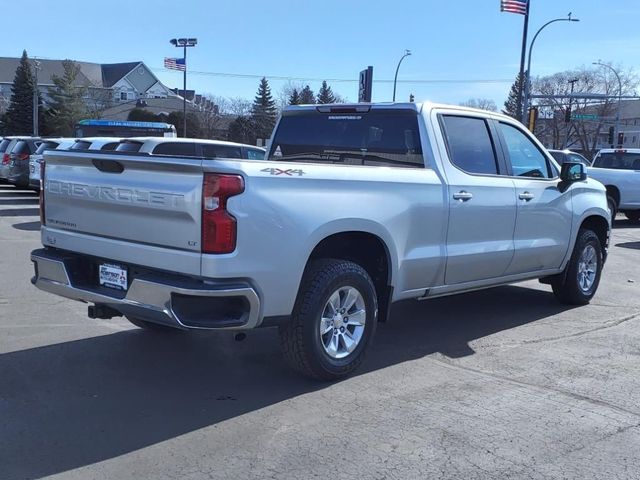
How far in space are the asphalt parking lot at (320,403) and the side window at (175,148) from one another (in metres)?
5.76

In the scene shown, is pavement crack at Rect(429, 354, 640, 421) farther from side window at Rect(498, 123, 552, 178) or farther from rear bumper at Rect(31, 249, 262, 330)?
side window at Rect(498, 123, 552, 178)

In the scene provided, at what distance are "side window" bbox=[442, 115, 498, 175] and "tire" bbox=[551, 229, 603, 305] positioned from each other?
191 cm

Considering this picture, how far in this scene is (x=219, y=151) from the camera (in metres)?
13.0

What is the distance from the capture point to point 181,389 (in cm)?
461

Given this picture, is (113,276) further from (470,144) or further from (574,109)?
(574,109)

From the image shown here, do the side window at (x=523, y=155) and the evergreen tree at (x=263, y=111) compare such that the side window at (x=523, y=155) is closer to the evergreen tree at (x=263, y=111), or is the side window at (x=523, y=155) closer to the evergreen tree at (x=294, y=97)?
the evergreen tree at (x=263, y=111)

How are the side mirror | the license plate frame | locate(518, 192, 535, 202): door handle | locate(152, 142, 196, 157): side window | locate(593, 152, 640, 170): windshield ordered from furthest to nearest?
1. locate(593, 152, 640, 170): windshield
2. locate(152, 142, 196, 157): side window
3. the side mirror
4. locate(518, 192, 535, 202): door handle
5. the license plate frame

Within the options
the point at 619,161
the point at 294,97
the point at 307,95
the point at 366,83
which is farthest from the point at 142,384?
the point at 307,95

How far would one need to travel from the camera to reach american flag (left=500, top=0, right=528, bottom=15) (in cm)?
2739

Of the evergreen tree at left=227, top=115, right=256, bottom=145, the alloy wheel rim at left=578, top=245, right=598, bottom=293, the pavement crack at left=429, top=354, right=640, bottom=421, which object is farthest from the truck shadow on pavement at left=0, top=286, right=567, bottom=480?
the evergreen tree at left=227, top=115, right=256, bottom=145

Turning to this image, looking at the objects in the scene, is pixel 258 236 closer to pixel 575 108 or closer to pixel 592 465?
pixel 592 465

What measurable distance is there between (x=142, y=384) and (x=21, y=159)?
16.6 metres

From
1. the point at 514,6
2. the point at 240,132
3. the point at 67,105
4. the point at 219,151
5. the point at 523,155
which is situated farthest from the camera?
the point at 240,132

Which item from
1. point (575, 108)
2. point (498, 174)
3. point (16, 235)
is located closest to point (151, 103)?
point (575, 108)
